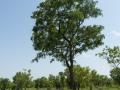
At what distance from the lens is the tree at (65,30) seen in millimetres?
37438

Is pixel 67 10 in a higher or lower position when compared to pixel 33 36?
higher

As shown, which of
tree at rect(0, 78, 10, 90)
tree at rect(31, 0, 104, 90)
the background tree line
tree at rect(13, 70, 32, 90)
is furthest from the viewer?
tree at rect(0, 78, 10, 90)

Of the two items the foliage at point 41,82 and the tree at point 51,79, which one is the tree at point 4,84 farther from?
the tree at point 51,79

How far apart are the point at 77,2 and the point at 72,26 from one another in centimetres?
335

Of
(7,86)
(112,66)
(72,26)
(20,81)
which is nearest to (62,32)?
(72,26)

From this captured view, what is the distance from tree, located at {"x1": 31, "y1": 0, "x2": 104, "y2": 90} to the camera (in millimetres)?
37438

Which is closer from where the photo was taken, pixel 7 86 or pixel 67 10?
pixel 67 10

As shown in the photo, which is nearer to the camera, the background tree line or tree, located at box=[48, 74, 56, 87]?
the background tree line

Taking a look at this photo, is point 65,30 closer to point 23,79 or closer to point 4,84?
point 23,79

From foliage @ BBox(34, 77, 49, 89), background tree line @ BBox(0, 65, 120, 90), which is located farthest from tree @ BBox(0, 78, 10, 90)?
foliage @ BBox(34, 77, 49, 89)

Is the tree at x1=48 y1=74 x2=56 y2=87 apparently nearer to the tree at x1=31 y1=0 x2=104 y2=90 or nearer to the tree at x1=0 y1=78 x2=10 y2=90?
the tree at x1=0 y1=78 x2=10 y2=90

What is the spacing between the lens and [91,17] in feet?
128

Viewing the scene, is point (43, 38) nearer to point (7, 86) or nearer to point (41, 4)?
point (41, 4)

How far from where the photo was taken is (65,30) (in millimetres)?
37562
